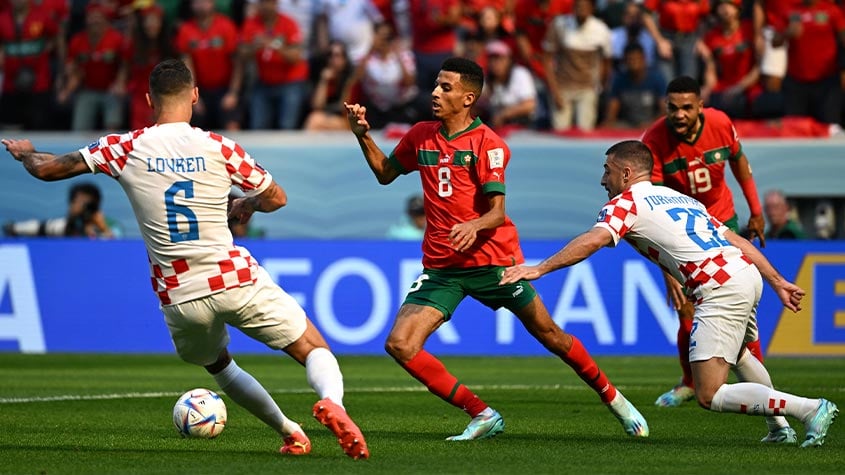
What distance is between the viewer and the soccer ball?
8.34m

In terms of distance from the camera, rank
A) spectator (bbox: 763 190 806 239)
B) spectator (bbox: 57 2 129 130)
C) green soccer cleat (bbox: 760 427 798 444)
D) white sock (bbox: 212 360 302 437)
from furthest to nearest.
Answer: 1. spectator (bbox: 57 2 129 130)
2. spectator (bbox: 763 190 806 239)
3. green soccer cleat (bbox: 760 427 798 444)
4. white sock (bbox: 212 360 302 437)

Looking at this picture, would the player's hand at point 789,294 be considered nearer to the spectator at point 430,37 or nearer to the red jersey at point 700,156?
the red jersey at point 700,156

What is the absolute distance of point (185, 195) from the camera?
728 cm

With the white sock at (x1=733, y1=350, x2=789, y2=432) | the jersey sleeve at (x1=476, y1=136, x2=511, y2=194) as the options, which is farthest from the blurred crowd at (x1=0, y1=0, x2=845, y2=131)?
the white sock at (x1=733, y1=350, x2=789, y2=432)

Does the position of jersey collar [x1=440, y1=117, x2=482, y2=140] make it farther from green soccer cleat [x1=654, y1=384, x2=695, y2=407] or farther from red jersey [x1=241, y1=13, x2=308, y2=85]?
red jersey [x1=241, y1=13, x2=308, y2=85]

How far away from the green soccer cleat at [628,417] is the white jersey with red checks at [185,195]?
2.67m

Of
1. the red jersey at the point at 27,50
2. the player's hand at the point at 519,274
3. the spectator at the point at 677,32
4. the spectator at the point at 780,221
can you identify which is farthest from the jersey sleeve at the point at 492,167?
the red jersey at the point at 27,50

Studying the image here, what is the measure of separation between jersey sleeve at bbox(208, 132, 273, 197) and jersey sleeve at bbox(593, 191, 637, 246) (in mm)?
1916

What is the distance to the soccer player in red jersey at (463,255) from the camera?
8664mm

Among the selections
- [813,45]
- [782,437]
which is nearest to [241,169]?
[782,437]

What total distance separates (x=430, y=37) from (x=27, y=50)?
5800mm

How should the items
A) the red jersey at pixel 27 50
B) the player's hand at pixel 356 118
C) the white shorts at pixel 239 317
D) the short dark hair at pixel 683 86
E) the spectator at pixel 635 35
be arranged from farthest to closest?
the red jersey at pixel 27 50 → the spectator at pixel 635 35 → the short dark hair at pixel 683 86 → the player's hand at pixel 356 118 → the white shorts at pixel 239 317

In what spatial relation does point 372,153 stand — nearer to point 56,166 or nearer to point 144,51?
point 56,166

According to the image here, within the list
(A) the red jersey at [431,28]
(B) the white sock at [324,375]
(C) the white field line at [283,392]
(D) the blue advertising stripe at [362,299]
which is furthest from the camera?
(A) the red jersey at [431,28]
